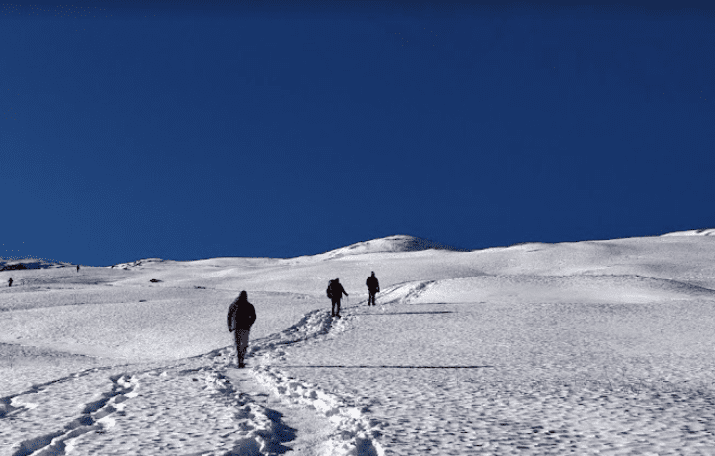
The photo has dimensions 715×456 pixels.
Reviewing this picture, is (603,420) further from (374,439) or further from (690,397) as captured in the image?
(374,439)

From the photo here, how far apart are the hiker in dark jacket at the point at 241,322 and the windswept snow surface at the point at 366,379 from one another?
61cm

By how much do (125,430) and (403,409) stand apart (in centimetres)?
381

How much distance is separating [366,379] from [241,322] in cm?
439

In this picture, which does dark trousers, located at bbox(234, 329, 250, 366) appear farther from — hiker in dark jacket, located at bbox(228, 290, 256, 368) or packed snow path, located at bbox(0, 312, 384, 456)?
packed snow path, located at bbox(0, 312, 384, 456)

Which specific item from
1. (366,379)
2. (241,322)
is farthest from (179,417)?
(241,322)

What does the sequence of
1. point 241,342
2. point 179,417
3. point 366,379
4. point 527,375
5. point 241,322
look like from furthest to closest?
point 241,322 < point 241,342 < point 527,375 < point 366,379 < point 179,417

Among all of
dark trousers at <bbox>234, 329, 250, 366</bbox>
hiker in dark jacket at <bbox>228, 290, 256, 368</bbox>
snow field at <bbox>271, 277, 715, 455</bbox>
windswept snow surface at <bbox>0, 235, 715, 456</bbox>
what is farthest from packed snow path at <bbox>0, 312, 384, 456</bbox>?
hiker in dark jacket at <bbox>228, 290, 256, 368</bbox>

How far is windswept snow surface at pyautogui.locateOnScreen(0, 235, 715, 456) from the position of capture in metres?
7.08

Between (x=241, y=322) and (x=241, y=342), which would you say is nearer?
(x=241, y=342)

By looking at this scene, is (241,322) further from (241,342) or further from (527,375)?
(527,375)

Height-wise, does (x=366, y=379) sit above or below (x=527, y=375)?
above

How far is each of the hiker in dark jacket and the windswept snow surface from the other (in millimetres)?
610

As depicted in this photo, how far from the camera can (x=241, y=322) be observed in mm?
14539

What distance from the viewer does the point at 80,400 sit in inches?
388
